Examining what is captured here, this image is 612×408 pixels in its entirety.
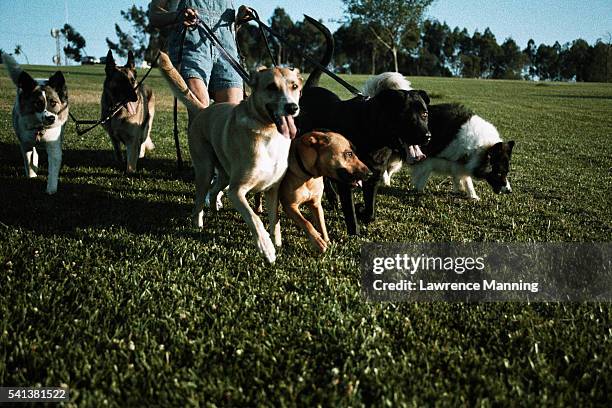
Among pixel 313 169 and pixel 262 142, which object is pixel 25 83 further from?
pixel 313 169

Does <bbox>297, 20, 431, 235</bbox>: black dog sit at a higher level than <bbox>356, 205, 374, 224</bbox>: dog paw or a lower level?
higher

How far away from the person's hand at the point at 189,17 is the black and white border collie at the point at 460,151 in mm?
2617

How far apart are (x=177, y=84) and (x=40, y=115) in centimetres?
216

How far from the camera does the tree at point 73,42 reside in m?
91.3

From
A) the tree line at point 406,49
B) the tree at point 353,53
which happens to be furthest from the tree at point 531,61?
the tree at point 353,53

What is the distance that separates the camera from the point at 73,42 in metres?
91.4

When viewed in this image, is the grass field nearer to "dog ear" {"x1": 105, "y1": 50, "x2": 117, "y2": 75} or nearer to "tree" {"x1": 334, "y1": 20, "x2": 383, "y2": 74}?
"dog ear" {"x1": 105, "y1": 50, "x2": 117, "y2": 75}

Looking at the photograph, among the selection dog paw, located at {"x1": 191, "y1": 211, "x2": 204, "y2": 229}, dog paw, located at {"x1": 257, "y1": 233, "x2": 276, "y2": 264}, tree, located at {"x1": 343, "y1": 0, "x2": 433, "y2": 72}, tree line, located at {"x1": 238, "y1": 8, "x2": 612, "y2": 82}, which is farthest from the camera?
tree line, located at {"x1": 238, "y1": 8, "x2": 612, "y2": 82}

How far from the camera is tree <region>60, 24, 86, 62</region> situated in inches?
3596

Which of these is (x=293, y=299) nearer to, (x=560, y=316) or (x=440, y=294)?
(x=440, y=294)

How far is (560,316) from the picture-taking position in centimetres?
291

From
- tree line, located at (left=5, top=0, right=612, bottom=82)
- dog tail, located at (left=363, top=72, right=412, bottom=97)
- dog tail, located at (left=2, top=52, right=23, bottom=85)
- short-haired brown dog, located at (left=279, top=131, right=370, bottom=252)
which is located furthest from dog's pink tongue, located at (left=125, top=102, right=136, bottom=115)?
tree line, located at (left=5, top=0, right=612, bottom=82)

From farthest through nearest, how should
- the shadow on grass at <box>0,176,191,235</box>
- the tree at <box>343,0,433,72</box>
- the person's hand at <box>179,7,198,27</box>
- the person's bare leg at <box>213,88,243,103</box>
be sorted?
Answer: the tree at <box>343,0,433,72</box> < the person's bare leg at <box>213,88,243,103</box> < the person's hand at <box>179,7,198,27</box> < the shadow on grass at <box>0,176,191,235</box>

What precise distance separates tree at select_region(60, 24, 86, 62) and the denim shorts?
101657 mm
